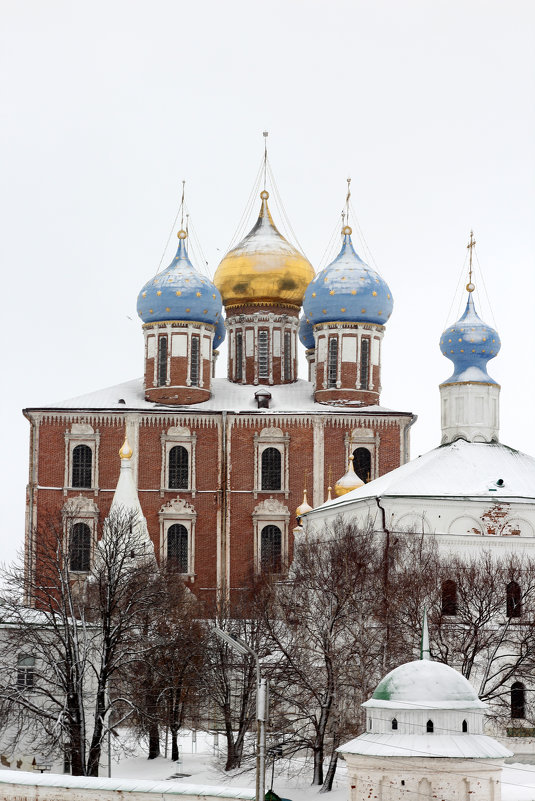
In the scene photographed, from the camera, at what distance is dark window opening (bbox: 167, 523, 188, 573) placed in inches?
2272

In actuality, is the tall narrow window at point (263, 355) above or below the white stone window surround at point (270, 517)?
above

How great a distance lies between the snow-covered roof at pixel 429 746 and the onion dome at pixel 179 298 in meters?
34.8

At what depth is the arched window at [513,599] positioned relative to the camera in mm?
44000

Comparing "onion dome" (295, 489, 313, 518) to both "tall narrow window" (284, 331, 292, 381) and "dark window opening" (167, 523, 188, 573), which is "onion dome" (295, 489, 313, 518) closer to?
"dark window opening" (167, 523, 188, 573)

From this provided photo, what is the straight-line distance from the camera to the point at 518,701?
43469 millimetres

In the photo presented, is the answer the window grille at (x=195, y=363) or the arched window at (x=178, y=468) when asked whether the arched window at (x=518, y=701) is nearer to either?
the arched window at (x=178, y=468)

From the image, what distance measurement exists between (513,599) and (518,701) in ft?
8.76

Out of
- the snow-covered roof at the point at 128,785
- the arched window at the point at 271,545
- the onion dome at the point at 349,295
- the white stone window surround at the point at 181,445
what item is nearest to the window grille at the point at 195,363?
the white stone window surround at the point at 181,445

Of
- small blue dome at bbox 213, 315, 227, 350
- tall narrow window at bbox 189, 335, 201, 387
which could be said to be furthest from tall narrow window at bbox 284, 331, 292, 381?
tall narrow window at bbox 189, 335, 201, 387

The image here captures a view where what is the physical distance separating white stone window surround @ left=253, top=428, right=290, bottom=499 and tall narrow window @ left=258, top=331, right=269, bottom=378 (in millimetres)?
4167

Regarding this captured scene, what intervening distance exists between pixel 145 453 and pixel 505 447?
1466 cm

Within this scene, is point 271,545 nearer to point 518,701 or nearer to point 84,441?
point 84,441

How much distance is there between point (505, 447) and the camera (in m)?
49.1

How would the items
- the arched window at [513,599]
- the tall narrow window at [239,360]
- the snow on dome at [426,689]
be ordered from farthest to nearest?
the tall narrow window at [239,360] → the arched window at [513,599] → the snow on dome at [426,689]
